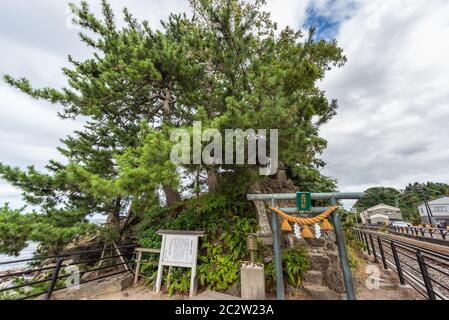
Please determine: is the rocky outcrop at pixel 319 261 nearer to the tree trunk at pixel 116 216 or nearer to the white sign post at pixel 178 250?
the white sign post at pixel 178 250

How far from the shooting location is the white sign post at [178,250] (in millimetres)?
4430

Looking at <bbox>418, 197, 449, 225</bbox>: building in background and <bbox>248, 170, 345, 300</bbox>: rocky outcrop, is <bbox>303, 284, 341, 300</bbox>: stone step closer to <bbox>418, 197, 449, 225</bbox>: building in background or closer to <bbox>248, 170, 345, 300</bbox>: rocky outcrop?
<bbox>248, 170, 345, 300</bbox>: rocky outcrop

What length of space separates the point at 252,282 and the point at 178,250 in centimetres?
191

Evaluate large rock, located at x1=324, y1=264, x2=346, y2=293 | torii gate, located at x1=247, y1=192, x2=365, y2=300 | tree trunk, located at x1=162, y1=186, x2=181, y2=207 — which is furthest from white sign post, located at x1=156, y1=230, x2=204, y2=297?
large rock, located at x1=324, y1=264, x2=346, y2=293

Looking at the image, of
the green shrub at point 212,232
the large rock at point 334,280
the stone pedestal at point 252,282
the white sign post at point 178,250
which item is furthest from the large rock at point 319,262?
the white sign post at point 178,250

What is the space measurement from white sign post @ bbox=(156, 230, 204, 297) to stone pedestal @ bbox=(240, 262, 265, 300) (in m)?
1.21

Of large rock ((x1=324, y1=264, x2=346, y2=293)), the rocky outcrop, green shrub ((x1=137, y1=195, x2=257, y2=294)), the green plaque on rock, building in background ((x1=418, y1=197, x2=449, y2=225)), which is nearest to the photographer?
the green plaque on rock

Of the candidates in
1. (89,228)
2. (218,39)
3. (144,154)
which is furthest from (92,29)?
(89,228)

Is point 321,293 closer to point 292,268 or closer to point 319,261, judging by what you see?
point 292,268

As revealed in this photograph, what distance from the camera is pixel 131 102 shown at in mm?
6594

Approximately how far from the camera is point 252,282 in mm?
3795

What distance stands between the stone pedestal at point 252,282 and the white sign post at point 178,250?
121 cm

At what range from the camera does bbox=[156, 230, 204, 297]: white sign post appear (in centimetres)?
443
